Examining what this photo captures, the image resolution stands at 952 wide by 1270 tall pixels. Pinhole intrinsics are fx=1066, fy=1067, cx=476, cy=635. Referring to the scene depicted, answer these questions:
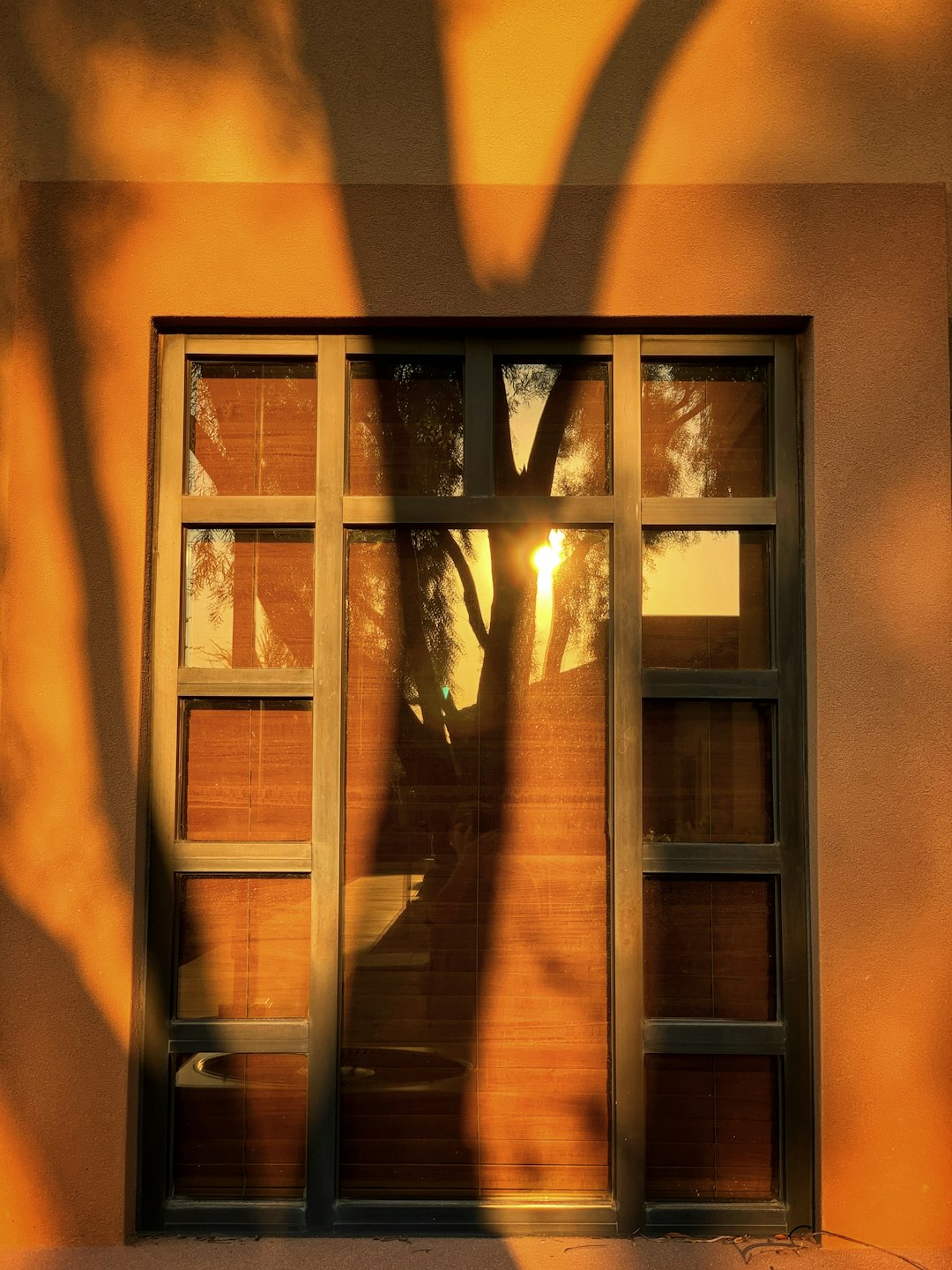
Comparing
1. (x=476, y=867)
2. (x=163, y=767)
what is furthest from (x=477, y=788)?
(x=163, y=767)

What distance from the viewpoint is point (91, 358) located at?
12.4 ft

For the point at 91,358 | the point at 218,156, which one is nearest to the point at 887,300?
the point at 218,156

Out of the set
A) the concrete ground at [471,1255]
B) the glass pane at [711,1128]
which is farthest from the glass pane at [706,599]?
the concrete ground at [471,1255]

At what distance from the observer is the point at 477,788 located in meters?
3.78

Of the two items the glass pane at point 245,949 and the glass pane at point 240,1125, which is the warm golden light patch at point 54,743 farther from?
the glass pane at point 240,1125

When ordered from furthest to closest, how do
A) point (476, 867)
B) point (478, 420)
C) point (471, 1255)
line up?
point (478, 420) → point (476, 867) → point (471, 1255)

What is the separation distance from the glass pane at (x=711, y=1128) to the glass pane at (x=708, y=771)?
78cm

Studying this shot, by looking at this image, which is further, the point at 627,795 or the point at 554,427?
the point at 554,427

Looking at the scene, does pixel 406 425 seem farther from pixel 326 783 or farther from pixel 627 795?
pixel 627 795

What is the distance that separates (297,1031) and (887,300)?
10.7 ft

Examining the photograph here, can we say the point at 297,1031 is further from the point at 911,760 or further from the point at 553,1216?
the point at 911,760

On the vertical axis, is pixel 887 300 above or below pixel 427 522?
above

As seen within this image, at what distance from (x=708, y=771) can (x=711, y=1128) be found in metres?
1.23

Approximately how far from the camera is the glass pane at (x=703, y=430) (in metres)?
3.88
